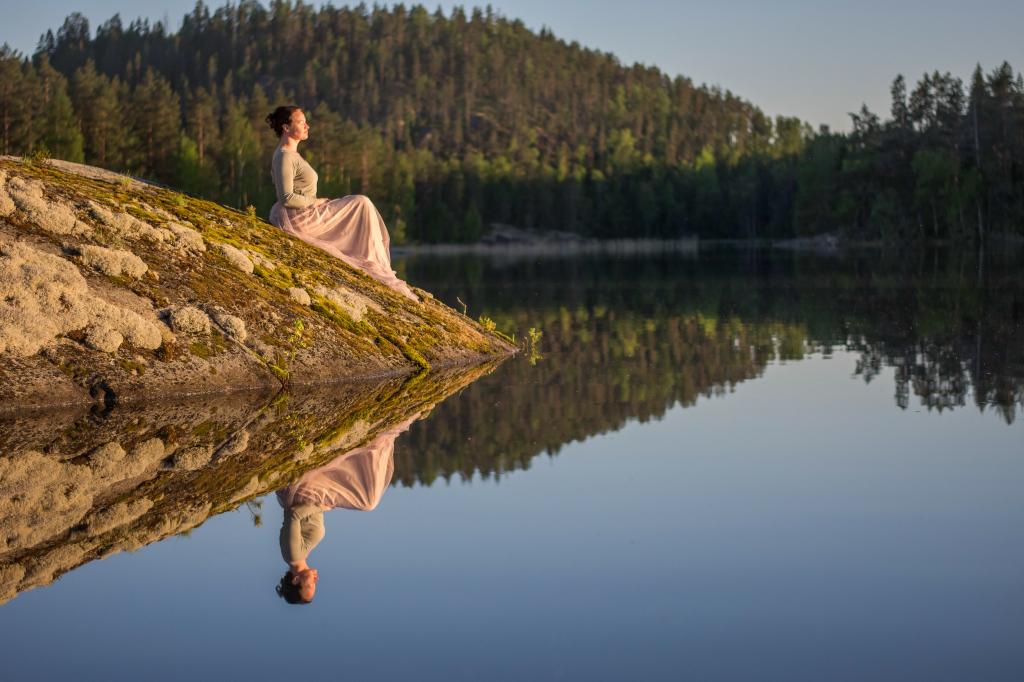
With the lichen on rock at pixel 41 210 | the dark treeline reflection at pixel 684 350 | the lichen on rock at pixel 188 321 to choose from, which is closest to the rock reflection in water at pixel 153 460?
the dark treeline reflection at pixel 684 350

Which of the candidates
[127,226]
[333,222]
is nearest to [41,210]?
[127,226]

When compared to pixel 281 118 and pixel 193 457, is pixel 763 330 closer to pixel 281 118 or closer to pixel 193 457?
pixel 281 118

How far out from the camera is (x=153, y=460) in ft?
31.4

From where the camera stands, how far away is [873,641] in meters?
5.32

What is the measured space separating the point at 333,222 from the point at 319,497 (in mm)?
10571

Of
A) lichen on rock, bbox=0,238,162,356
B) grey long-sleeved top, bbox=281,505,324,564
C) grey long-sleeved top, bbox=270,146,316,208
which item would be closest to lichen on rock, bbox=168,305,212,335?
lichen on rock, bbox=0,238,162,356

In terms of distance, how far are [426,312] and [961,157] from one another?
100m

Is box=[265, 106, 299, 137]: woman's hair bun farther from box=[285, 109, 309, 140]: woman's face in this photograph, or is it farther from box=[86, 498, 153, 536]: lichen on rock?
box=[86, 498, 153, 536]: lichen on rock

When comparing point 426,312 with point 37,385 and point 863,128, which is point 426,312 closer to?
point 37,385

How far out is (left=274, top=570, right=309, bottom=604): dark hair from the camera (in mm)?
6184

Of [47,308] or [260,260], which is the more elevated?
[260,260]

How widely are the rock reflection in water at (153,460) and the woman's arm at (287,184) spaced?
4.38m

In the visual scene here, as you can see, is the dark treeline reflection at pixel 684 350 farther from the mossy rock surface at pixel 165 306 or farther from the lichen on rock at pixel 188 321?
the lichen on rock at pixel 188 321

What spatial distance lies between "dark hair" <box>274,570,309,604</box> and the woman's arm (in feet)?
36.5
